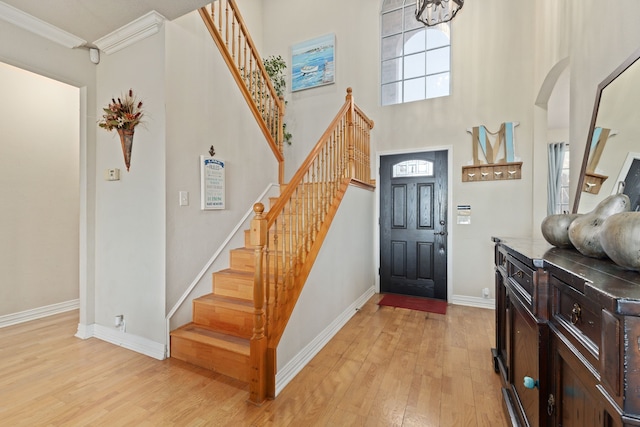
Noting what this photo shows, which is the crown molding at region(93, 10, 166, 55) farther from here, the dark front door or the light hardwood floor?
the dark front door

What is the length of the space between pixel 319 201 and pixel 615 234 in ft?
7.32

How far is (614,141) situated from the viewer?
Answer: 5.34 ft

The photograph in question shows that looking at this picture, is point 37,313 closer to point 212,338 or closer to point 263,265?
point 212,338

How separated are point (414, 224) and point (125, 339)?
3.64m

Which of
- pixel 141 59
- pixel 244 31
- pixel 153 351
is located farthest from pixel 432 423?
pixel 244 31

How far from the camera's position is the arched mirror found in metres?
1.44

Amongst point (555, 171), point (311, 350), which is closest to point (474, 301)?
point (311, 350)

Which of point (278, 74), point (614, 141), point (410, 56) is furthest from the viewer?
point (278, 74)

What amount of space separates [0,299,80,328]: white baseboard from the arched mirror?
17.5 feet

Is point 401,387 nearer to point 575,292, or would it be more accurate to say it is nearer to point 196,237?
point 575,292

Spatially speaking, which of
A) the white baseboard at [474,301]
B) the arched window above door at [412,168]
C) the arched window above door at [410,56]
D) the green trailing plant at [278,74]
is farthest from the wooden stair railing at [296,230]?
the white baseboard at [474,301]

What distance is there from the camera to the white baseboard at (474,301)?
12.0 ft

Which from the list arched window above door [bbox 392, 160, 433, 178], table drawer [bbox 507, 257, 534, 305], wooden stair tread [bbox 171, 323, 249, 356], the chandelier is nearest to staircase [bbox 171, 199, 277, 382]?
wooden stair tread [bbox 171, 323, 249, 356]

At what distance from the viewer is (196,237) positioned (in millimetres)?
2736
